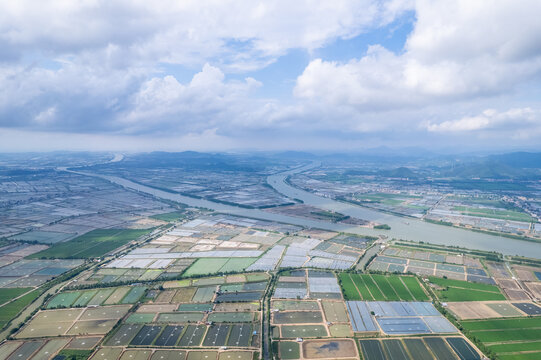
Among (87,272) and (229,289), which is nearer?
(229,289)

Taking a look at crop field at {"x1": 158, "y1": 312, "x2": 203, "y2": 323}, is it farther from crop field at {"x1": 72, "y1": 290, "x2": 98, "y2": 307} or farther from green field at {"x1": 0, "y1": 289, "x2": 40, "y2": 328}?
green field at {"x1": 0, "y1": 289, "x2": 40, "y2": 328}

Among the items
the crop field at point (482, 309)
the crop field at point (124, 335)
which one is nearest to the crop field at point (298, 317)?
the crop field at point (124, 335)

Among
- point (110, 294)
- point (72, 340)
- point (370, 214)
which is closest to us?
point (72, 340)

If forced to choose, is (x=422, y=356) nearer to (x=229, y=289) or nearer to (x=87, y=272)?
(x=229, y=289)

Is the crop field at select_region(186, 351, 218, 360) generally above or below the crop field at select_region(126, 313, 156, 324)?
below

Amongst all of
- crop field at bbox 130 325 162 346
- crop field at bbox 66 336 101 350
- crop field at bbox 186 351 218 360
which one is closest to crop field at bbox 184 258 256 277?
crop field at bbox 130 325 162 346

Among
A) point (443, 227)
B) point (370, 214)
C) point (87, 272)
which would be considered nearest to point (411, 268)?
point (443, 227)

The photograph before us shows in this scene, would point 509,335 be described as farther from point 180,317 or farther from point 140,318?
point 140,318
